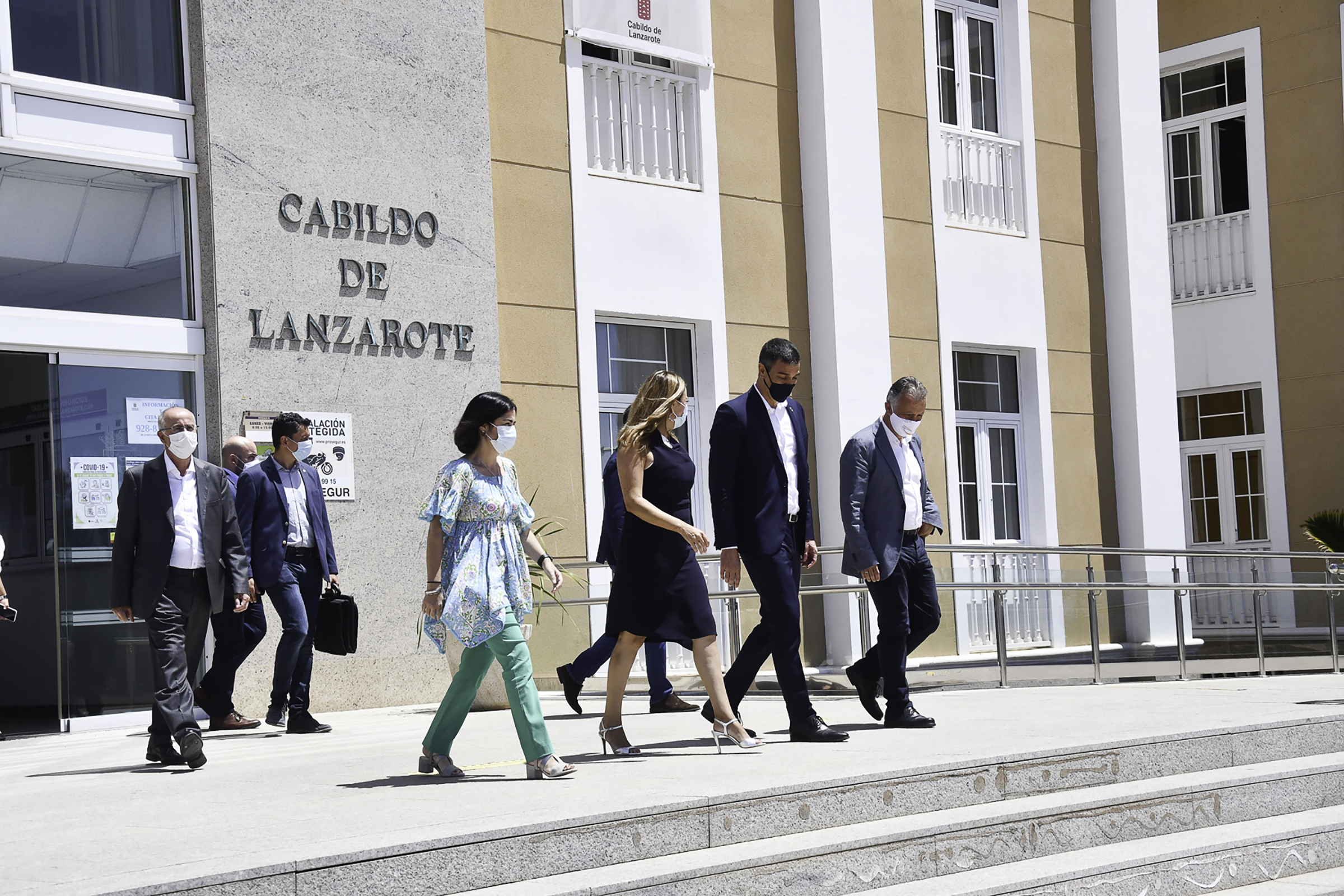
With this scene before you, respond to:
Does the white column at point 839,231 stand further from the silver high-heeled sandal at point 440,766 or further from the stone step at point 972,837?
the silver high-heeled sandal at point 440,766

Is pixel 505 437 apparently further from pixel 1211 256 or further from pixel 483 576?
pixel 1211 256

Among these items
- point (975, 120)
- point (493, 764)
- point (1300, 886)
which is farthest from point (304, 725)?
point (975, 120)

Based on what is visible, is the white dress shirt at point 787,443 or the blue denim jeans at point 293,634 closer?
the white dress shirt at point 787,443

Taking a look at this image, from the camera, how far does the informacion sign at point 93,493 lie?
34.7ft

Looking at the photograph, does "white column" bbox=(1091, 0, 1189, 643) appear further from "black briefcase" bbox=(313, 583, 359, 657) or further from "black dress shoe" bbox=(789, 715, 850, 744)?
"black dress shoe" bbox=(789, 715, 850, 744)

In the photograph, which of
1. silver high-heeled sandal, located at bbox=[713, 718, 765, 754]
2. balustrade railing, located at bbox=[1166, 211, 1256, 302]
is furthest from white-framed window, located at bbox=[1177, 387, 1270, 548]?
silver high-heeled sandal, located at bbox=[713, 718, 765, 754]

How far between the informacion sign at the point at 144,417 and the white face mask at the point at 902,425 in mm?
5480

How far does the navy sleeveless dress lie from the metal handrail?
2.95 meters

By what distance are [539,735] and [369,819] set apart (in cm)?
117

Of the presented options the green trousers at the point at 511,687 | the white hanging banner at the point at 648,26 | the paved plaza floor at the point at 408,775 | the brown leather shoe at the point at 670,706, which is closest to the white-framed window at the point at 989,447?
the white hanging banner at the point at 648,26

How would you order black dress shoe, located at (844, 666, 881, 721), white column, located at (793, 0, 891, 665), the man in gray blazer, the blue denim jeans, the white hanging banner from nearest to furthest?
the man in gray blazer → black dress shoe, located at (844, 666, 881, 721) → the blue denim jeans → the white hanging banner → white column, located at (793, 0, 891, 665)

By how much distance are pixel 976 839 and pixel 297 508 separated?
5.53 meters

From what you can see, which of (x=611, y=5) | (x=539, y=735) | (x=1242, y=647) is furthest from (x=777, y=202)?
(x=539, y=735)

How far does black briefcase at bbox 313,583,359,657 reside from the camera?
383 inches
